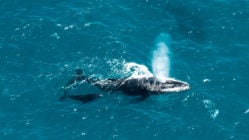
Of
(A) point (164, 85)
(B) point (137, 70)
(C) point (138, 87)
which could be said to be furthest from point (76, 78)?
(A) point (164, 85)

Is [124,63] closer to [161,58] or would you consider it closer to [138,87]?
[161,58]

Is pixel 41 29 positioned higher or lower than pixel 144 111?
higher

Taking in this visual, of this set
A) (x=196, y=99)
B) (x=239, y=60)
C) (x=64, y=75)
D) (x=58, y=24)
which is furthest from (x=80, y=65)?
(x=239, y=60)

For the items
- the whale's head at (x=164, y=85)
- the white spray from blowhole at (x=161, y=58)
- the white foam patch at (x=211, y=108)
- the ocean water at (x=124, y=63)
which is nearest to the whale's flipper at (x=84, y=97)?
the ocean water at (x=124, y=63)

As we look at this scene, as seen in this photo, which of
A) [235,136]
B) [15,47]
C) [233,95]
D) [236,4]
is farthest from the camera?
[236,4]

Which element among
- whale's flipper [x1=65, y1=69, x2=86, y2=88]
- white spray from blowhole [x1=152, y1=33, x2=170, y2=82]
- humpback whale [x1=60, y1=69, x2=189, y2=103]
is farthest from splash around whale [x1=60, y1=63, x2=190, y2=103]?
white spray from blowhole [x1=152, y1=33, x2=170, y2=82]

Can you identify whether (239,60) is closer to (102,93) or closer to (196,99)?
(196,99)

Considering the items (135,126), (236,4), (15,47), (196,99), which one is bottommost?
(135,126)

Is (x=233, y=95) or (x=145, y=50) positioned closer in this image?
(x=233, y=95)
